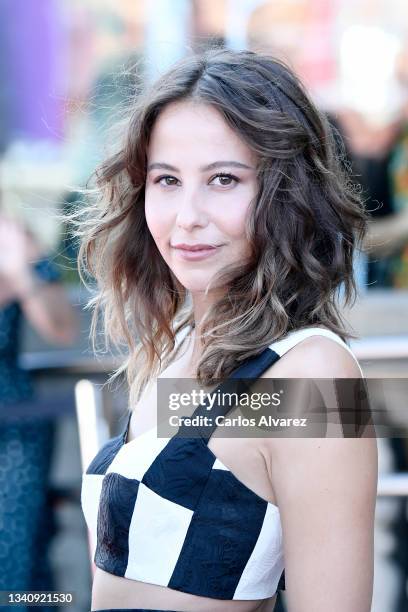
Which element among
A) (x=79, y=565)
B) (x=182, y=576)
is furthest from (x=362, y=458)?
(x=79, y=565)

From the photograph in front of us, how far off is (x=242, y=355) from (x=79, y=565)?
7.17 ft

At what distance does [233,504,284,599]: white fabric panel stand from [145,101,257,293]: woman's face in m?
0.45

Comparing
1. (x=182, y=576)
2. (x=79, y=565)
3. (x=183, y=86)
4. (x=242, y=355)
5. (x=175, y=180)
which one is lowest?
(x=79, y=565)

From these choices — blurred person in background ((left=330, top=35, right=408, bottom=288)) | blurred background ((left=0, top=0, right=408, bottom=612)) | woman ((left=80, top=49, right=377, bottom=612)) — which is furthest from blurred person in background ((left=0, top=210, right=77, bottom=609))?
blurred person in background ((left=330, top=35, right=408, bottom=288))

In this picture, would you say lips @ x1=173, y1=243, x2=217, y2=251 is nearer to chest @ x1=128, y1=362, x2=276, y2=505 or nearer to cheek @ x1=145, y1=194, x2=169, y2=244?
cheek @ x1=145, y1=194, x2=169, y2=244

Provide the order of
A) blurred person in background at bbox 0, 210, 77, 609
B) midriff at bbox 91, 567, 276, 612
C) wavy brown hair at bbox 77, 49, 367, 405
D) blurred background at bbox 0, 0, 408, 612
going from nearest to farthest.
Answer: midriff at bbox 91, 567, 276, 612
wavy brown hair at bbox 77, 49, 367, 405
blurred person in background at bbox 0, 210, 77, 609
blurred background at bbox 0, 0, 408, 612

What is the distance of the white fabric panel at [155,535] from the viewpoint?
143cm

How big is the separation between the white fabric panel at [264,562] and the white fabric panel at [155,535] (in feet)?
0.37

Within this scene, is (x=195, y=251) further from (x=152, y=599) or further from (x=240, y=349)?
(x=152, y=599)

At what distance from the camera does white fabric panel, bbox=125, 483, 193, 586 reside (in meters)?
1.43

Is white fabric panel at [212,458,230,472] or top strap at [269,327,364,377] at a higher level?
top strap at [269,327,364,377]

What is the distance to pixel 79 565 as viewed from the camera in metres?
3.42

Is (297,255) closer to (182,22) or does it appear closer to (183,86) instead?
(183,86)

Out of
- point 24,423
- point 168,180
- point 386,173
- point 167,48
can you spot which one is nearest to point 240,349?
point 168,180
